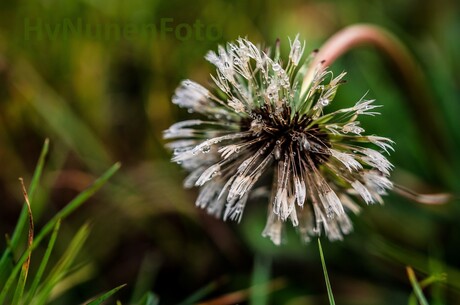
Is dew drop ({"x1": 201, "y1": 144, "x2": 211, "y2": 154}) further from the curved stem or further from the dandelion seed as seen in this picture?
the curved stem

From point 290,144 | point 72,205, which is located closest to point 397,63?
point 290,144

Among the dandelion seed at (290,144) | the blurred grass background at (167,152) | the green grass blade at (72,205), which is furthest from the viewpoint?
the blurred grass background at (167,152)

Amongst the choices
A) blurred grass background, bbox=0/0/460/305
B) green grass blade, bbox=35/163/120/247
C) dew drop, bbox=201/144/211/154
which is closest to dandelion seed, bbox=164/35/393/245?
dew drop, bbox=201/144/211/154

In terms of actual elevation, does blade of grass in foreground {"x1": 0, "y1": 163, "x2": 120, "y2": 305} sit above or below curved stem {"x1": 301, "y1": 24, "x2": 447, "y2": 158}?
below

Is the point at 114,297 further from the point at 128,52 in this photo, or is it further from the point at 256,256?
the point at 128,52

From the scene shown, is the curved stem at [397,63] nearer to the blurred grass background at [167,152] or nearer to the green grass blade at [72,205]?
the blurred grass background at [167,152]

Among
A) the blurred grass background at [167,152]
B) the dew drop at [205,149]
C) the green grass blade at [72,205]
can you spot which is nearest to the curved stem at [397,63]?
the blurred grass background at [167,152]
